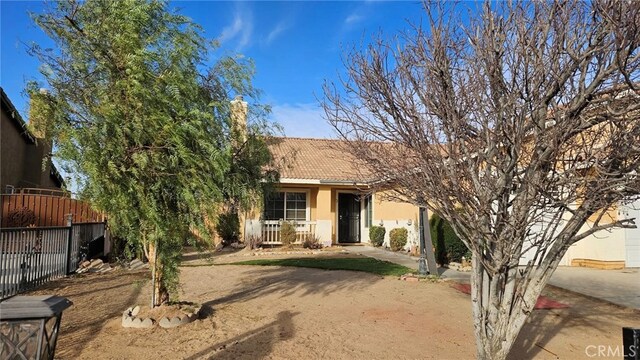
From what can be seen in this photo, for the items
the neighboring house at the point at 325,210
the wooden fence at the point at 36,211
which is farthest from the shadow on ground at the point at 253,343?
the neighboring house at the point at 325,210

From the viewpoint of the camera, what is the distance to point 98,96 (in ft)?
18.6

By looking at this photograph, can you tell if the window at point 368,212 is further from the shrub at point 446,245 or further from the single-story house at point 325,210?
the shrub at point 446,245

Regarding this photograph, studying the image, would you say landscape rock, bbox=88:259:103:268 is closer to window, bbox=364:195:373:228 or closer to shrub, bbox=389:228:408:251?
shrub, bbox=389:228:408:251

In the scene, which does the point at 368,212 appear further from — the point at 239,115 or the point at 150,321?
the point at 150,321

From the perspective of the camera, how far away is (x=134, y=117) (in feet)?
18.2

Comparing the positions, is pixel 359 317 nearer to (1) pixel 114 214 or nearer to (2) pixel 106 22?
(1) pixel 114 214

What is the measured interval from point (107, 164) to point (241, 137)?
2228 mm

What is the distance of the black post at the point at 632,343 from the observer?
3.11m

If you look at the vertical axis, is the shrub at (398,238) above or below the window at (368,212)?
below

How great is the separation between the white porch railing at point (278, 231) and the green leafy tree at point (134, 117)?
42.9 feet

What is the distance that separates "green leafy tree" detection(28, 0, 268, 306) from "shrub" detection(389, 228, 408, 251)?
12281 mm

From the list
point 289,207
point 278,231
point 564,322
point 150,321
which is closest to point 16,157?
point 278,231

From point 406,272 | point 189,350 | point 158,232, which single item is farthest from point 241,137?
point 406,272

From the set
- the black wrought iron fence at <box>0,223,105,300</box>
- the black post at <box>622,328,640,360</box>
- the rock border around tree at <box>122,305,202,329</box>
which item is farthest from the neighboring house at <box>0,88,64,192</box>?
the black post at <box>622,328,640,360</box>
